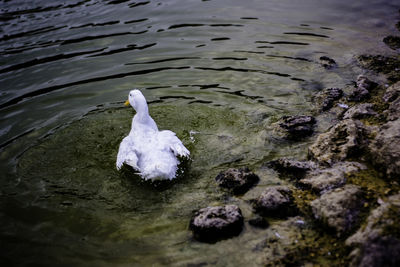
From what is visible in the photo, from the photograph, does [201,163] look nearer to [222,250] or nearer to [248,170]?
[248,170]

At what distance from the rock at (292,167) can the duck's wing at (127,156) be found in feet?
6.86

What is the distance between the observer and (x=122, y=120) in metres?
7.08

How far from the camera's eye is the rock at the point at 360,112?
5.65 m

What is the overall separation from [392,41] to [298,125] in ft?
17.0

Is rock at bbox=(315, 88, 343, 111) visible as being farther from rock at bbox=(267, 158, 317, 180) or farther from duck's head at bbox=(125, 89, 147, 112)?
duck's head at bbox=(125, 89, 147, 112)

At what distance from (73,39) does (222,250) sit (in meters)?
8.77

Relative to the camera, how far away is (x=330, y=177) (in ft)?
14.1

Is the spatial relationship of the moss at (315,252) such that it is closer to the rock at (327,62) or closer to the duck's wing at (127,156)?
the duck's wing at (127,156)

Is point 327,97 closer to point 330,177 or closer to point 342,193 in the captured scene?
point 330,177

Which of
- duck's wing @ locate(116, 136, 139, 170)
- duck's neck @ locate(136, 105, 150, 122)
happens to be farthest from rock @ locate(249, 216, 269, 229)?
duck's neck @ locate(136, 105, 150, 122)

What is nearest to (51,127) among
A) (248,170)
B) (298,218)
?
(248,170)

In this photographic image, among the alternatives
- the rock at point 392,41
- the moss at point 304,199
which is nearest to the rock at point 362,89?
the rock at point 392,41

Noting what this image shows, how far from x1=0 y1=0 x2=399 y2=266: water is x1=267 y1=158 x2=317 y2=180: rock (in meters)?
0.19

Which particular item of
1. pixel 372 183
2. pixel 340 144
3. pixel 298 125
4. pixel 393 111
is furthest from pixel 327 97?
pixel 372 183
